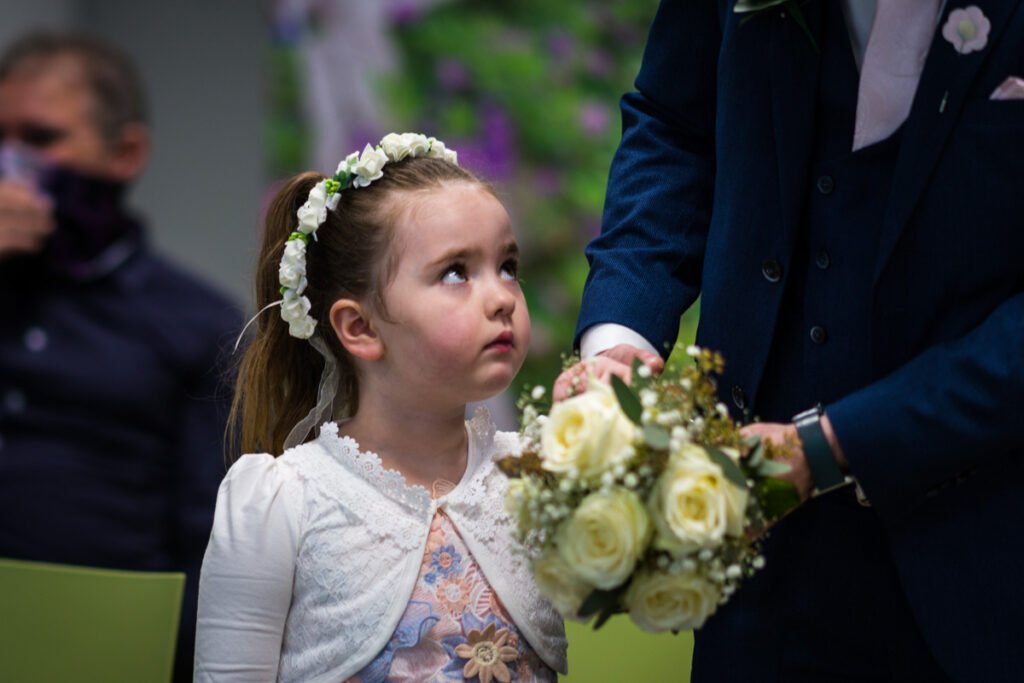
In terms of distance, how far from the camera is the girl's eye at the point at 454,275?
196 cm

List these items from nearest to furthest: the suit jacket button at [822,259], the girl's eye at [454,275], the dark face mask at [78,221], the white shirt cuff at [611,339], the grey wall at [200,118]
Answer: the suit jacket button at [822,259] → the white shirt cuff at [611,339] → the girl's eye at [454,275] → the dark face mask at [78,221] → the grey wall at [200,118]

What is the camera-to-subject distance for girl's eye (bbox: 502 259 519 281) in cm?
203

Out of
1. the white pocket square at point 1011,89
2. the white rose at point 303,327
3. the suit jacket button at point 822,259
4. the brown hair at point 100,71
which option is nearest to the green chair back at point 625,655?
the white rose at point 303,327

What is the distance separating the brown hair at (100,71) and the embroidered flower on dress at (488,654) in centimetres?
264

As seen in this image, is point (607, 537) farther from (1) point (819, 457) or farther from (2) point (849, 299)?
Answer: (2) point (849, 299)

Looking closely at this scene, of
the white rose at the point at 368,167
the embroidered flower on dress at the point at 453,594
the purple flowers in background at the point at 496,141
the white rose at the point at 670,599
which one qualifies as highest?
the purple flowers in background at the point at 496,141

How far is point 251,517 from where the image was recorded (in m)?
1.87

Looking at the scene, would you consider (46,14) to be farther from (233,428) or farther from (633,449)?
(633,449)

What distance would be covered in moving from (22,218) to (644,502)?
108 inches

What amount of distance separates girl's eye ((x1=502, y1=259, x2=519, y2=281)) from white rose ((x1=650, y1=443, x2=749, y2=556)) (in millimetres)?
597

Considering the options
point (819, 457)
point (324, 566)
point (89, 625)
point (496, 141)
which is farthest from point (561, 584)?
point (496, 141)

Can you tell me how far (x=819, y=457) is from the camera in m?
1.62

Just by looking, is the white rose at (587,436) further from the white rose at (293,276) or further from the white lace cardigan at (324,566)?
the white rose at (293,276)

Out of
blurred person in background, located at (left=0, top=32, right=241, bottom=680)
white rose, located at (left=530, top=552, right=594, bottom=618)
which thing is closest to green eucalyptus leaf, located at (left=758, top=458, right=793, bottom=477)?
white rose, located at (left=530, top=552, right=594, bottom=618)
